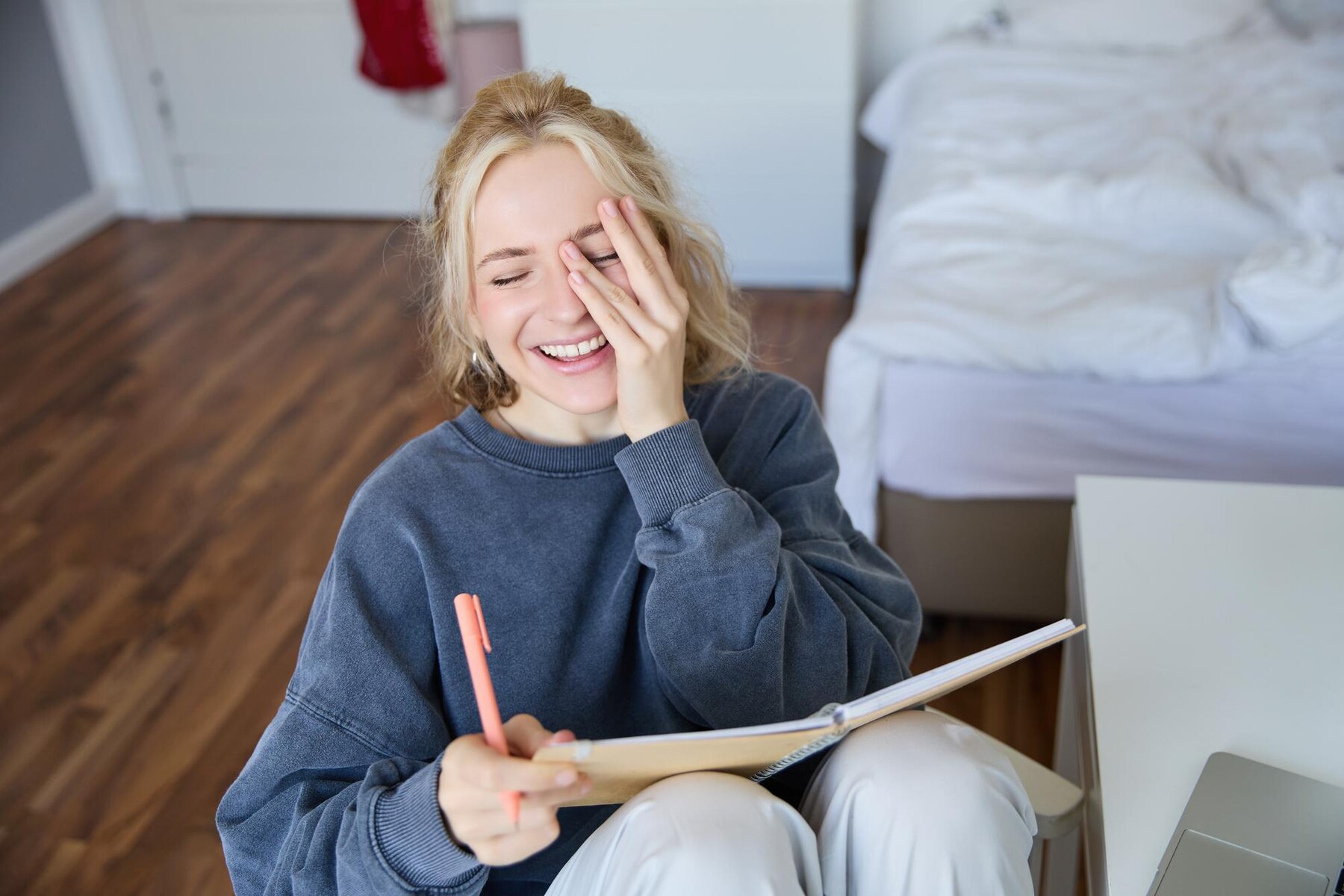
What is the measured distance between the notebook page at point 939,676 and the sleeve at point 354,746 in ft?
0.93

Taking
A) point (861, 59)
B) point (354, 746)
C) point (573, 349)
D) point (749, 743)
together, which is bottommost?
point (861, 59)

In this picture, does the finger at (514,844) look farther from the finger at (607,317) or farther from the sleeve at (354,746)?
the finger at (607,317)

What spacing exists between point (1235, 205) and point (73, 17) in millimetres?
3174

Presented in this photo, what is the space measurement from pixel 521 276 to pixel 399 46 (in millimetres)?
2416

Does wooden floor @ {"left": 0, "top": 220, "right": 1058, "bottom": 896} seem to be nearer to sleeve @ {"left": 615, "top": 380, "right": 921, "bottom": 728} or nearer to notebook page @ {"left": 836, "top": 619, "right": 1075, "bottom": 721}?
sleeve @ {"left": 615, "top": 380, "right": 921, "bottom": 728}

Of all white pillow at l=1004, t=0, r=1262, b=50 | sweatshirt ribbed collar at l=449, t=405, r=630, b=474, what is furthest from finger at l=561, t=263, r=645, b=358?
white pillow at l=1004, t=0, r=1262, b=50

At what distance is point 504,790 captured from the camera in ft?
2.50

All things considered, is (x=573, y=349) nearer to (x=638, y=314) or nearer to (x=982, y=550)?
(x=638, y=314)

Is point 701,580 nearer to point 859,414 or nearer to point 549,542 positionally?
point 549,542

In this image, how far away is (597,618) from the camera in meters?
1.09

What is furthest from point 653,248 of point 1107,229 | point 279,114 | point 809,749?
point 279,114

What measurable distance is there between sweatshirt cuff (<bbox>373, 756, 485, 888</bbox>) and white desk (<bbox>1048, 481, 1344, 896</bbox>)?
0.45 m

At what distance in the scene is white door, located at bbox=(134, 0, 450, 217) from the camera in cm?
353

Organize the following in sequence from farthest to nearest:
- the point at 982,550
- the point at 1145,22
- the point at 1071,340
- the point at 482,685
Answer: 1. the point at 1145,22
2. the point at 982,550
3. the point at 1071,340
4. the point at 482,685
